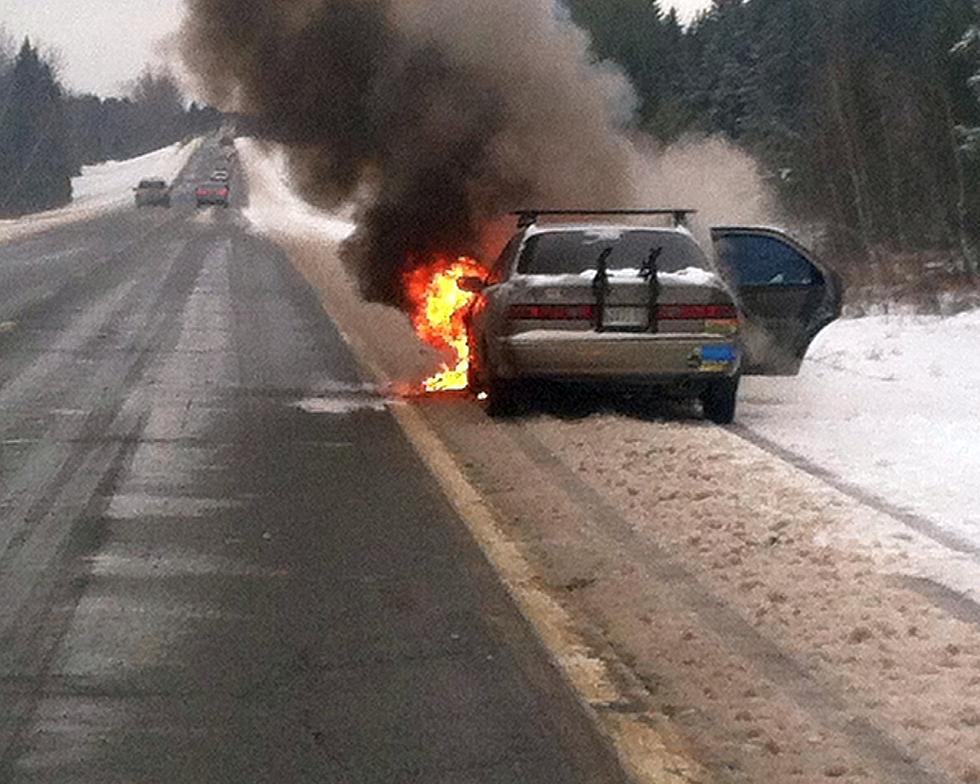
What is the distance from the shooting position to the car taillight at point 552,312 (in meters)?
12.6

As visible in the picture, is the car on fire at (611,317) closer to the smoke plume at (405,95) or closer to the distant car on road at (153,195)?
the smoke plume at (405,95)

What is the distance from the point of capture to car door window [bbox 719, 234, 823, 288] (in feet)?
47.3

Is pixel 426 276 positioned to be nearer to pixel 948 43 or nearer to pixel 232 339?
pixel 232 339

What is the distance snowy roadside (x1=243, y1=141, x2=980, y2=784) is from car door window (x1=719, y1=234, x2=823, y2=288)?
1.18 metres

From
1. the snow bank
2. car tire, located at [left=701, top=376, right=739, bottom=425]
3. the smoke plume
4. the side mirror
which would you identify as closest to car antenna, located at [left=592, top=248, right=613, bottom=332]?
car tire, located at [left=701, top=376, right=739, bottom=425]

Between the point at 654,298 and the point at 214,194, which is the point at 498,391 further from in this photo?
the point at 214,194

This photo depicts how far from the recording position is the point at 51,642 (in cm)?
662

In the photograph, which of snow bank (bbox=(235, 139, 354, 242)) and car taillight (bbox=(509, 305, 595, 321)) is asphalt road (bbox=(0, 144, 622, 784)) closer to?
car taillight (bbox=(509, 305, 595, 321))

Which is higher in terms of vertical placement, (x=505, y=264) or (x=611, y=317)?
(x=505, y=264)

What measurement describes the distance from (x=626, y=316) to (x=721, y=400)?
0.96m

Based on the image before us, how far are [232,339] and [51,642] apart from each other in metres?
13.8

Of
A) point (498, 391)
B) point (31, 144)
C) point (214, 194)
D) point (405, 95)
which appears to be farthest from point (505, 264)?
point (31, 144)

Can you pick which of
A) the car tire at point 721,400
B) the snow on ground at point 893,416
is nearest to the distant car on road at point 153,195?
the snow on ground at point 893,416

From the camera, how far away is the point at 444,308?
17.2 m
